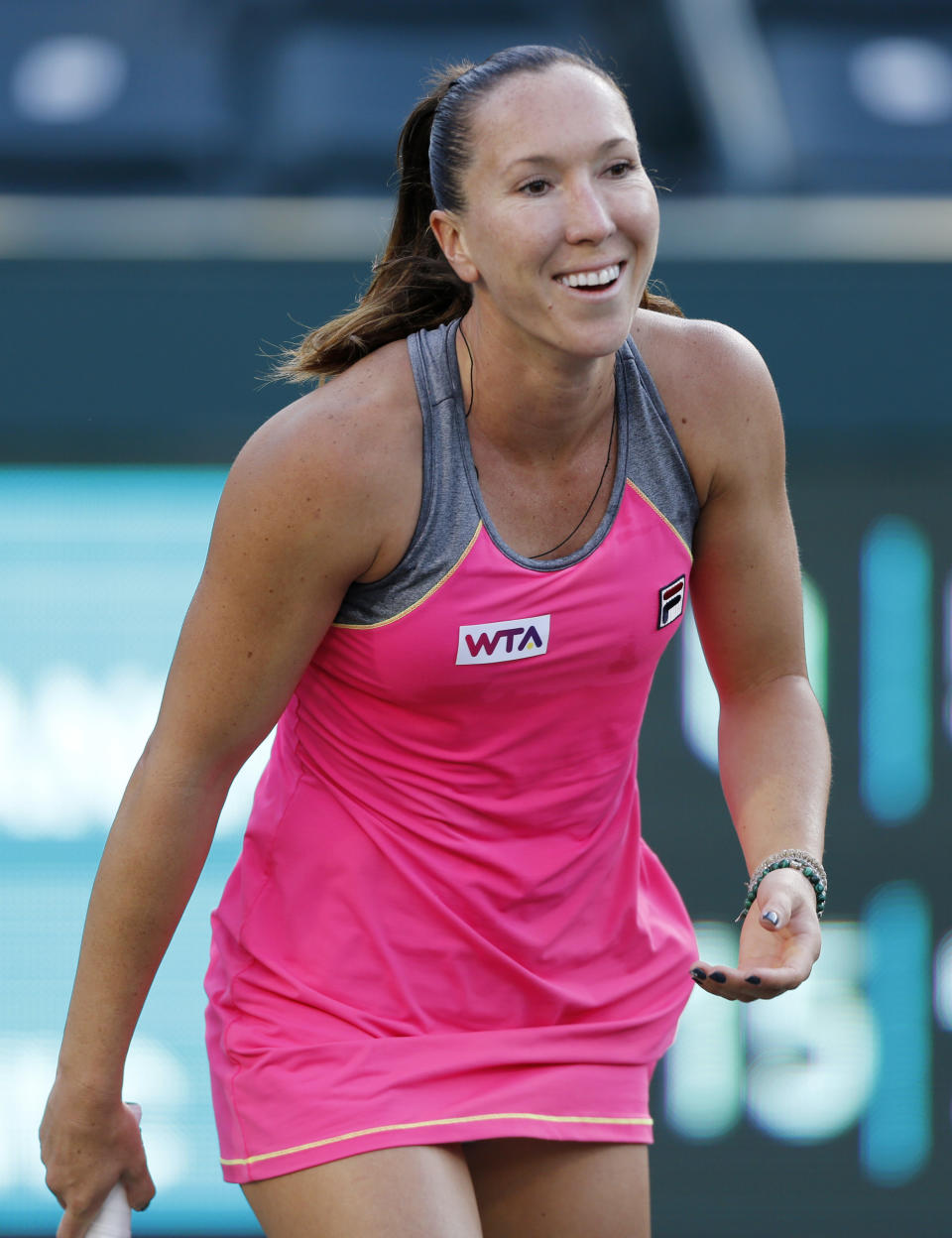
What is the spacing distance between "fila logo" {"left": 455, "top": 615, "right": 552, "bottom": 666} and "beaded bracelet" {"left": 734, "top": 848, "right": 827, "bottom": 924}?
333 millimetres

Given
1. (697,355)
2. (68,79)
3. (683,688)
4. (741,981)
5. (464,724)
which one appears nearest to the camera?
(741,981)

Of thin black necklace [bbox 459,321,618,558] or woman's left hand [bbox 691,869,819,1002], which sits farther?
thin black necklace [bbox 459,321,618,558]

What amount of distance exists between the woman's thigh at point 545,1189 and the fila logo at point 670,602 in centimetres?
55

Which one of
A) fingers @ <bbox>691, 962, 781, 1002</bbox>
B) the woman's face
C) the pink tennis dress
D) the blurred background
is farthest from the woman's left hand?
the blurred background

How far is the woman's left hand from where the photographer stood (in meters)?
1.56

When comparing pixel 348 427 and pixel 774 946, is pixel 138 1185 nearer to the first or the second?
pixel 774 946

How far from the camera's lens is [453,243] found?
5.88 feet

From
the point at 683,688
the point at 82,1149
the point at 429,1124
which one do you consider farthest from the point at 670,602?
the point at 683,688

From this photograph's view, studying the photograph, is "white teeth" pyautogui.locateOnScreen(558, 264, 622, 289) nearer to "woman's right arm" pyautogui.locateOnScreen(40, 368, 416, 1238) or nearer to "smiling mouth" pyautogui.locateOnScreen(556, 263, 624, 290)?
"smiling mouth" pyautogui.locateOnScreen(556, 263, 624, 290)

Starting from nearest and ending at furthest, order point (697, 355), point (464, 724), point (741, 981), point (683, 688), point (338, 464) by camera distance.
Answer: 1. point (741, 981)
2. point (338, 464)
3. point (464, 724)
4. point (697, 355)
5. point (683, 688)

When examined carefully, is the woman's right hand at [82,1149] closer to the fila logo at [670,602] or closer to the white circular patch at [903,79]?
the fila logo at [670,602]

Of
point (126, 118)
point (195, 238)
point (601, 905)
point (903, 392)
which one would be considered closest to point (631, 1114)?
point (601, 905)

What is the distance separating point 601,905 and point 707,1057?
4.99 ft

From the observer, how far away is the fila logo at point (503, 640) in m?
1.71
